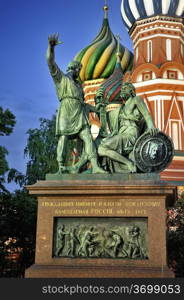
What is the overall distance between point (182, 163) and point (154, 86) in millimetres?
5860

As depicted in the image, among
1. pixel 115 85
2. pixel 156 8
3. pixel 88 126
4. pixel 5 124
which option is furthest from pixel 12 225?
pixel 156 8

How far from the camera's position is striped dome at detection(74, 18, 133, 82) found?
1473 inches

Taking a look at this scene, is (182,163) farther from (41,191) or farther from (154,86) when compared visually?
(41,191)

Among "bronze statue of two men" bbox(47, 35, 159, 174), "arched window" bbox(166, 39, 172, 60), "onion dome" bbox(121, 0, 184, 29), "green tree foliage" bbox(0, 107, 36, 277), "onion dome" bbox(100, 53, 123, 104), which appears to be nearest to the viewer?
"bronze statue of two men" bbox(47, 35, 159, 174)

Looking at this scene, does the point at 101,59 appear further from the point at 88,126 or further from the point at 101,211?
the point at 101,211

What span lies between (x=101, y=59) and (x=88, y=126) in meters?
26.5

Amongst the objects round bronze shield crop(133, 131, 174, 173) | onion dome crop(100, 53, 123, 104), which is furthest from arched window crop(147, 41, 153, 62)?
round bronze shield crop(133, 131, 174, 173)

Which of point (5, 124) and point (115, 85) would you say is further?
point (115, 85)

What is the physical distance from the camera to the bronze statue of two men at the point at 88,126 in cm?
1143

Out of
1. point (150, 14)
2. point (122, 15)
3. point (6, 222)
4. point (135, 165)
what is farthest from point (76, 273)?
point (122, 15)

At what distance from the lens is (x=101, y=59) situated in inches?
1483

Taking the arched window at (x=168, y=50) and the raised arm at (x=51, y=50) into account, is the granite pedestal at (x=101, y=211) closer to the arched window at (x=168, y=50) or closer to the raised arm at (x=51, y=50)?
the raised arm at (x=51, y=50)

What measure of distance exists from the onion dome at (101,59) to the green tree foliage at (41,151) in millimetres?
10755

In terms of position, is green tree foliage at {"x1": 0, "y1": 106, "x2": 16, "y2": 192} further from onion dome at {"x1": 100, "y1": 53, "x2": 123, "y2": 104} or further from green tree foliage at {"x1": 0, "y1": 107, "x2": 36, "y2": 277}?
onion dome at {"x1": 100, "y1": 53, "x2": 123, "y2": 104}
